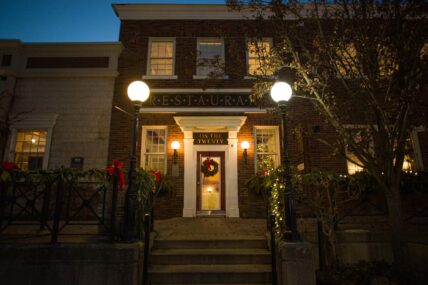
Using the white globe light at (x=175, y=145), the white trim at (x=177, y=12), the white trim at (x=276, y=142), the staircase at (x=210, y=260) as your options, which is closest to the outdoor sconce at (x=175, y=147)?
the white globe light at (x=175, y=145)

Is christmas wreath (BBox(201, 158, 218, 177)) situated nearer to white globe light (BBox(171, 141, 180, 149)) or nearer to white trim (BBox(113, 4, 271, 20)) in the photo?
white globe light (BBox(171, 141, 180, 149))

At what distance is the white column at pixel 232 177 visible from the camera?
29.9 feet

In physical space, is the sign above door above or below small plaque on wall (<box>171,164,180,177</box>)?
above

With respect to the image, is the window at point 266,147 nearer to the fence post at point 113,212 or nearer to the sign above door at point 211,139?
the sign above door at point 211,139

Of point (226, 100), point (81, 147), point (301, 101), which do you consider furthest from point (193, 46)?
point (81, 147)

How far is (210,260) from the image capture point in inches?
200

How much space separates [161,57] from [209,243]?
320 inches

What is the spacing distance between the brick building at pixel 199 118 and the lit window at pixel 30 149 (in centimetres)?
271

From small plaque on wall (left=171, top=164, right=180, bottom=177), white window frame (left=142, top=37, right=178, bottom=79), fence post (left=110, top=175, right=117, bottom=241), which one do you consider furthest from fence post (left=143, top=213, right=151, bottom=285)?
white window frame (left=142, top=37, right=178, bottom=79)

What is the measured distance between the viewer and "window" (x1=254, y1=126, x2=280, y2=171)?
9.72 metres

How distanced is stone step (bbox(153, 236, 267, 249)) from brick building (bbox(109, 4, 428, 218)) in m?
3.58

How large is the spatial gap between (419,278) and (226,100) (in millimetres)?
7625

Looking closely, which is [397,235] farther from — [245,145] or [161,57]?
[161,57]

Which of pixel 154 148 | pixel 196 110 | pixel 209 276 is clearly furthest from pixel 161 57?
Answer: pixel 209 276
